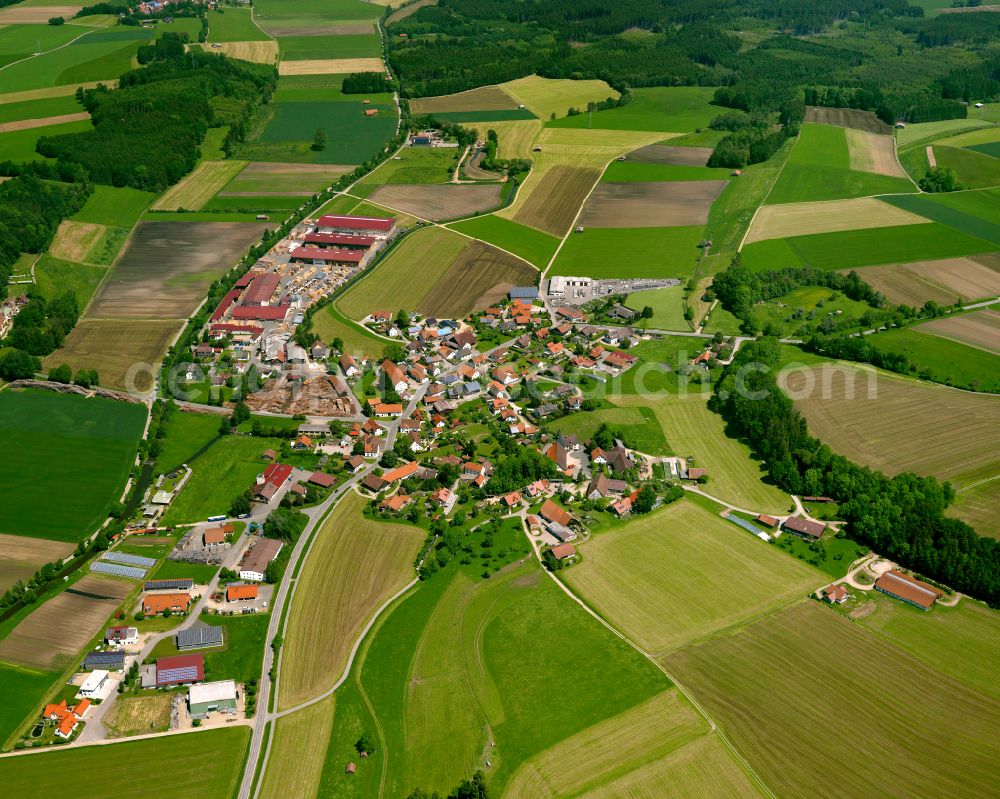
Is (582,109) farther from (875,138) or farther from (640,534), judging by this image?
(640,534)

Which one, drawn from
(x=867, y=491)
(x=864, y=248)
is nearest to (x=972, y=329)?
(x=864, y=248)

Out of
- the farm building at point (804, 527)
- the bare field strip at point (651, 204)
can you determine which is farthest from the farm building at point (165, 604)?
the bare field strip at point (651, 204)

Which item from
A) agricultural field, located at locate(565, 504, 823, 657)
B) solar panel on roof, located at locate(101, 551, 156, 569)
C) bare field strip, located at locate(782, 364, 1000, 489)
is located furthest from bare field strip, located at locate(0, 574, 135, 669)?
bare field strip, located at locate(782, 364, 1000, 489)

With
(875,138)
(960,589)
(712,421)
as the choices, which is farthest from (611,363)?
(875,138)

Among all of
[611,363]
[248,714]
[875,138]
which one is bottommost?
[248,714]

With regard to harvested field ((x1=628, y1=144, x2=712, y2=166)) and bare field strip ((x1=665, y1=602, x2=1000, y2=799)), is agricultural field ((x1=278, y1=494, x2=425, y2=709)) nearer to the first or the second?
bare field strip ((x1=665, y1=602, x2=1000, y2=799))
